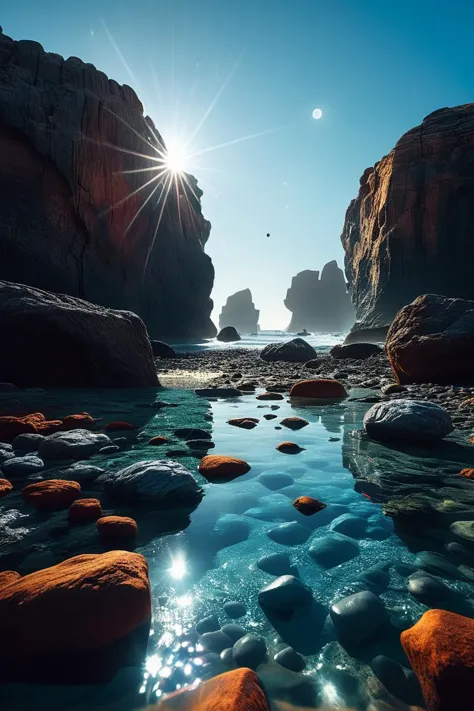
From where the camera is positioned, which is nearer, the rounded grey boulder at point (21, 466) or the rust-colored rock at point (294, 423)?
the rounded grey boulder at point (21, 466)

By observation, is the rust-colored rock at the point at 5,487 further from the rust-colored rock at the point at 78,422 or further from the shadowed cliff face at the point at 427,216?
the shadowed cliff face at the point at 427,216

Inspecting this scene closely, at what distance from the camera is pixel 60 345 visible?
855 cm

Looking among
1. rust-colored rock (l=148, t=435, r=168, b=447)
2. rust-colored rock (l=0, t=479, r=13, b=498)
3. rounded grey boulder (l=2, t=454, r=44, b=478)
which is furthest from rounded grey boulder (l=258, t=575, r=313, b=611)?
rust-colored rock (l=148, t=435, r=168, b=447)

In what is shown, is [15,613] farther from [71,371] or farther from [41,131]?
[41,131]

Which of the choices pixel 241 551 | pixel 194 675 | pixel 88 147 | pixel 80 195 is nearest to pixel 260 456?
pixel 241 551

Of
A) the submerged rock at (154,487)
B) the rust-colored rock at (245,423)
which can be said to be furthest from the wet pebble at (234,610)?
the rust-colored rock at (245,423)

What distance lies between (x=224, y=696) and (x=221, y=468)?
2.19m

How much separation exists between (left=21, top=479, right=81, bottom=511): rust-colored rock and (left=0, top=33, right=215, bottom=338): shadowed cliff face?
26802mm

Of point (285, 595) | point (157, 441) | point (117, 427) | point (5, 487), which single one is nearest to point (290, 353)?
point (117, 427)

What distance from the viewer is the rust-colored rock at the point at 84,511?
2.40 m

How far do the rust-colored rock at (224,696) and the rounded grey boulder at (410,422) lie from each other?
354cm

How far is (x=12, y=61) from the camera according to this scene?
2770cm

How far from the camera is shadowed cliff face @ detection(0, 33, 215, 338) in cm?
2591

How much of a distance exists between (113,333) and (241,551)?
775 cm
